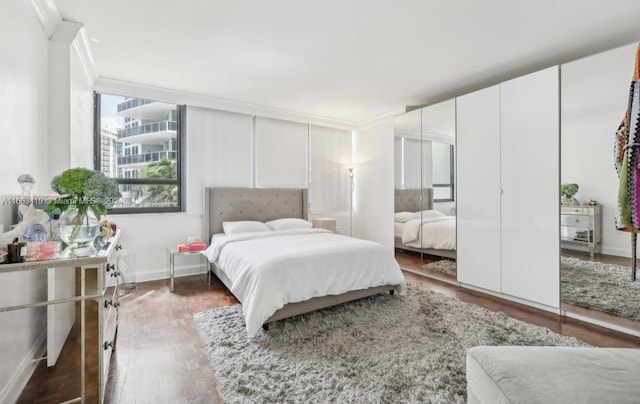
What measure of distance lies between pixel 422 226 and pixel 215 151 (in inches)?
126

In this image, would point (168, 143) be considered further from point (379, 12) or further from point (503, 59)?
point (503, 59)

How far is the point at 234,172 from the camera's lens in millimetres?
4461

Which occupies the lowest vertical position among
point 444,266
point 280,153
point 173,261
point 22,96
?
point 444,266

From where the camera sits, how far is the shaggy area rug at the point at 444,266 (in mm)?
3734

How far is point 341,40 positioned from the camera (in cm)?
266

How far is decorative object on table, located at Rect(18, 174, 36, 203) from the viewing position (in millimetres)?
1655

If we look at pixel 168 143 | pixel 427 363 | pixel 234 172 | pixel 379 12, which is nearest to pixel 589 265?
pixel 427 363

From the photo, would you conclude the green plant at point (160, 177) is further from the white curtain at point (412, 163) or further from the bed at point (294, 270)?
the white curtain at point (412, 163)

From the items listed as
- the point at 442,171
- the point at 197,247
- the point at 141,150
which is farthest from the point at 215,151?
the point at 442,171

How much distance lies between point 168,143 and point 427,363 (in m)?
4.06

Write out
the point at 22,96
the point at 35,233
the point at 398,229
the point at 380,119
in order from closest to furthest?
the point at 35,233 → the point at 22,96 → the point at 398,229 → the point at 380,119

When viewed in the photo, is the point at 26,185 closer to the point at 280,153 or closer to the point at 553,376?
the point at 553,376

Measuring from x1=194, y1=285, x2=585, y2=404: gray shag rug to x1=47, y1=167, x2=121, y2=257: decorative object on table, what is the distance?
3.67ft

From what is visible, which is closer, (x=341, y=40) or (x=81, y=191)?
(x=81, y=191)
